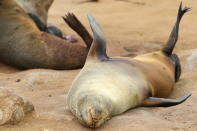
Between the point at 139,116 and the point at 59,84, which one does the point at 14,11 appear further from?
the point at 139,116

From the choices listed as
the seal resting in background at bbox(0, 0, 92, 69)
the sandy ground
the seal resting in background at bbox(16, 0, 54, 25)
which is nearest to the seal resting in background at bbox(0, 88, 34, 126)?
the sandy ground

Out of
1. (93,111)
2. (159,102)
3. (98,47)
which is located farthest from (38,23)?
(93,111)

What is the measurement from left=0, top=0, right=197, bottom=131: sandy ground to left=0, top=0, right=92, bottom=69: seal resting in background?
0.17 metres

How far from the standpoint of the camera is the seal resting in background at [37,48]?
18.9ft

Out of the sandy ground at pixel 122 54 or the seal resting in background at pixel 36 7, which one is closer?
the sandy ground at pixel 122 54

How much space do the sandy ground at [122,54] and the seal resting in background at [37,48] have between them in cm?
17

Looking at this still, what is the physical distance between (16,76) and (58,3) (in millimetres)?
5102

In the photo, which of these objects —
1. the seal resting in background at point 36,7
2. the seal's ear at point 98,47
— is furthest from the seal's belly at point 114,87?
the seal resting in background at point 36,7

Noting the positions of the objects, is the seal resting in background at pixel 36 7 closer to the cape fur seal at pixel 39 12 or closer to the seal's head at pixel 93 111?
the cape fur seal at pixel 39 12

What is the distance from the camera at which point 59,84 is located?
4723mm

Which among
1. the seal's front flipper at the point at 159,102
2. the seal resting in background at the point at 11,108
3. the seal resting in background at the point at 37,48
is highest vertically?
the seal resting in background at the point at 11,108

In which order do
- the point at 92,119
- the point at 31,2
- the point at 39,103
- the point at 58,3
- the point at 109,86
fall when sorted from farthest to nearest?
the point at 58,3 < the point at 31,2 < the point at 39,103 < the point at 109,86 < the point at 92,119

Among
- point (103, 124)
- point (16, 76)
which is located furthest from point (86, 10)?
point (103, 124)

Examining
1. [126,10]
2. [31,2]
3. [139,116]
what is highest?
[139,116]
